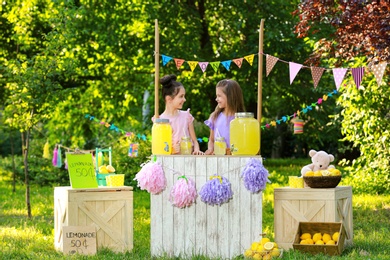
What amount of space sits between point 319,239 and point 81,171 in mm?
2124

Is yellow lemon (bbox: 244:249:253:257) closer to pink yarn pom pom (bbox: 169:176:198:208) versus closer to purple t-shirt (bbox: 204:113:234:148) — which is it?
pink yarn pom pom (bbox: 169:176:198:208)

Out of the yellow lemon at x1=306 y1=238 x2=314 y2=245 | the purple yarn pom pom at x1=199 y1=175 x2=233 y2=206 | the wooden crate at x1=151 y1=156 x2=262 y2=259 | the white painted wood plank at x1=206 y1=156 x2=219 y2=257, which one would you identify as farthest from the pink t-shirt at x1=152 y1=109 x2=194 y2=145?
the yellow lemon at x1=306 y1=238 x2=314 y2=245

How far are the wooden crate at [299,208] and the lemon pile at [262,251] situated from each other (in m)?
0.75

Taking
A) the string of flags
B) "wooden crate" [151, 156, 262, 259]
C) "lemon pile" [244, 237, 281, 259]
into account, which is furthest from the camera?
the string of flags

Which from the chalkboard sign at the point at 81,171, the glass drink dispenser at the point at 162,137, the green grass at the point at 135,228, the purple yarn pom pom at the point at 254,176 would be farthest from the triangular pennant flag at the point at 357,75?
the chalkboard sign at the point at 81,171

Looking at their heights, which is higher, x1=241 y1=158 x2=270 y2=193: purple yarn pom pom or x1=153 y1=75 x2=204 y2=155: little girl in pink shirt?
x1=153 y1=75 x2=204 y2=155: little girl in pink shirt

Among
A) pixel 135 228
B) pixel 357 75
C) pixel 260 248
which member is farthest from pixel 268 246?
pixel 135 228

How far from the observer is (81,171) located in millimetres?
6457

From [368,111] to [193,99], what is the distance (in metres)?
6.22

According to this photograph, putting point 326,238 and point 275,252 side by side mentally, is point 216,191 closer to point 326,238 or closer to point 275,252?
point 275,252

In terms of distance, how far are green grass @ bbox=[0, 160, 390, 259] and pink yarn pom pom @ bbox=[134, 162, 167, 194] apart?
1.95 ft

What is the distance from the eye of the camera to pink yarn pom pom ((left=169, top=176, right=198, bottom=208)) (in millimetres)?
5773

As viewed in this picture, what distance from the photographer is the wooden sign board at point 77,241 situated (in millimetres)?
6184

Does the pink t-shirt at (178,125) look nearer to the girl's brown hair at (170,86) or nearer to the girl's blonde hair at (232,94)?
the girl's brown hair at (170,86)
